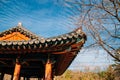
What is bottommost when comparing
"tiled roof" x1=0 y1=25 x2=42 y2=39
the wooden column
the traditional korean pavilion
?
the wooden column

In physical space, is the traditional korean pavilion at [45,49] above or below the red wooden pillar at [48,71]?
above

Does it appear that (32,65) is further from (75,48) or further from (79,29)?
(79,29)

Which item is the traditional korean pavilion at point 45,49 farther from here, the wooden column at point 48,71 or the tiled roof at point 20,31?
the tiled roof at point 20,31

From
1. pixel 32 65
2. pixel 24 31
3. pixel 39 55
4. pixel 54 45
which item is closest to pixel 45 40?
pixel 54 45

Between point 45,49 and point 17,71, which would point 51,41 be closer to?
point 45,49

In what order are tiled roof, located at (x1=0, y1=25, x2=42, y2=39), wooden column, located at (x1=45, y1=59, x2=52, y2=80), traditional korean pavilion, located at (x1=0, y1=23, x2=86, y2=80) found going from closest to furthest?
1. traditional korean pavilion, located at (x1=0, y1=23, x2=86, y2=80)
2. wooden column, located at (x1=45, y1=59, x2=52, y2=80)
3. tiled roof, located at (x1=0, y1=25, x2=42, y2=39)

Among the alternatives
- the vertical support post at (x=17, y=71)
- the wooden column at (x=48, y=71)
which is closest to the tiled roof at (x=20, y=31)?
the vertical support post at (x=17, y=71)

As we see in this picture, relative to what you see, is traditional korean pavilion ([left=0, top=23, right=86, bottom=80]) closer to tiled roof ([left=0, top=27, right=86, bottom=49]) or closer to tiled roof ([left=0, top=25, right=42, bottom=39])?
tiled roof ([left=0, top=27, right=86, bottom=49])

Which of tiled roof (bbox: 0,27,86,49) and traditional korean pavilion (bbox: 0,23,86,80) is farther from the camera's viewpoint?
traditional korean pavilion (bbox: 0,23,86,80)

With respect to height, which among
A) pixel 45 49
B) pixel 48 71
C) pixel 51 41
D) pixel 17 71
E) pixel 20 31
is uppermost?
pixel 20 31

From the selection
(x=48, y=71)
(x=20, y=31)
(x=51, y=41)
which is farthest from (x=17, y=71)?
(x=20, y=31)

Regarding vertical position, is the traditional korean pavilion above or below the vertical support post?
above

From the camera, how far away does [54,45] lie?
8156mm

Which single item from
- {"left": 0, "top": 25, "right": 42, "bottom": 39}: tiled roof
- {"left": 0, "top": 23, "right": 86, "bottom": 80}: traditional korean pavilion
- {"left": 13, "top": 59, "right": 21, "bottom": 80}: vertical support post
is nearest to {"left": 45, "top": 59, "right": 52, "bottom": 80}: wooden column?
{"left": 0, "top": 23, "right": 86, "bottom": 80}: traditional korean pavilion
